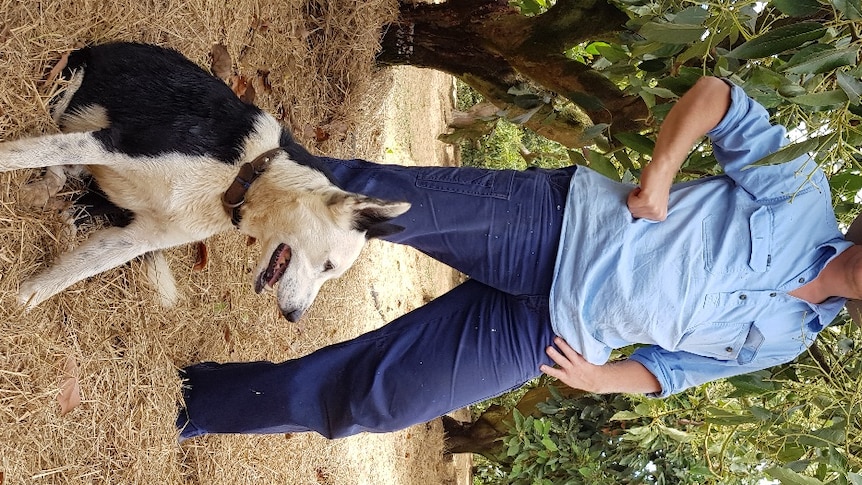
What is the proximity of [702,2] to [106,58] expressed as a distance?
2257 mm

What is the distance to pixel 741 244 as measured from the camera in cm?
214

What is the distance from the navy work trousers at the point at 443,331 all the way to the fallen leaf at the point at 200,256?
33.8 inches

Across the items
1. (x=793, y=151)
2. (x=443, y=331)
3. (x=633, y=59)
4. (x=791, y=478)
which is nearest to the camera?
(x=793, y=151)

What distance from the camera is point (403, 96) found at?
21.6 feet

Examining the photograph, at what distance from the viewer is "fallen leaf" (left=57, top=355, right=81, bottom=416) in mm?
2553

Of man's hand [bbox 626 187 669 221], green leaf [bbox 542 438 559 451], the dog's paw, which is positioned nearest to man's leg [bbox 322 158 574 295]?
man's hand [bbox 626 187 669 221]

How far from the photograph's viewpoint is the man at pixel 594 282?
213 cm

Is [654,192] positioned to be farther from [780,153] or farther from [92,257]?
[92,257]

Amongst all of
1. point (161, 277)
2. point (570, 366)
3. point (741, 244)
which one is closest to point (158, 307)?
point (161, 277)

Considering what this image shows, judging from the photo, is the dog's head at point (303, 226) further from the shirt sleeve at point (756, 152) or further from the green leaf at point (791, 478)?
the green leaf at point (791, 478)

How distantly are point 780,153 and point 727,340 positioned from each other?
0.68 meters

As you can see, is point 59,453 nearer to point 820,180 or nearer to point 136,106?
point 136,106

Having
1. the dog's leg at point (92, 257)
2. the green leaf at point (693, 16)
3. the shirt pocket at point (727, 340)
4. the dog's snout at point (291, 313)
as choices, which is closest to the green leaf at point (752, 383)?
the shirt pocket at point (727, 340)

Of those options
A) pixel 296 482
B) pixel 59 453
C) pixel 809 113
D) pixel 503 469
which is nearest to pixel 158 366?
pixel 59 453
